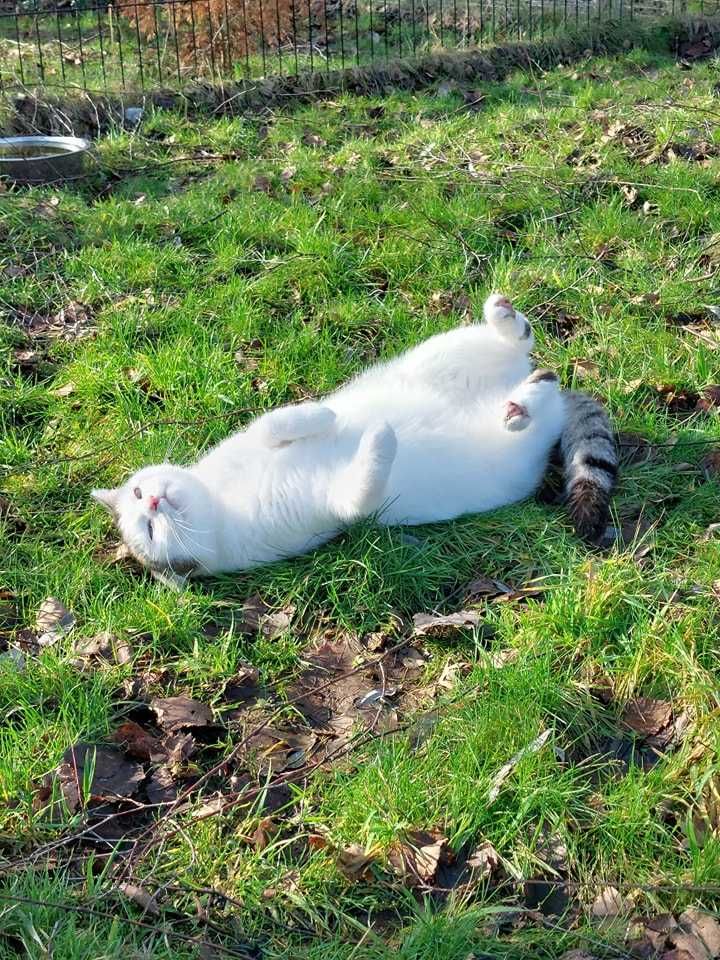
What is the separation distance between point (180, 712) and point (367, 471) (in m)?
1.08

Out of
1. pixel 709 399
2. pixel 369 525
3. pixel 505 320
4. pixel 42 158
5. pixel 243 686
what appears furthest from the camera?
pixel 42 158

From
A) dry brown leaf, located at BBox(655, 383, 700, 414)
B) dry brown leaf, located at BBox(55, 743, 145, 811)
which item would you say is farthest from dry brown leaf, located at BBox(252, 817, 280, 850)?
dry brown leaf, located at BBox(655, 383, 700, 414)

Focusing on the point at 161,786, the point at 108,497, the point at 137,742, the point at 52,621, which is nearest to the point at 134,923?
the point at 161,786

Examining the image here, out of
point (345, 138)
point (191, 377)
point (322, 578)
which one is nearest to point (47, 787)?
point (322, 578)

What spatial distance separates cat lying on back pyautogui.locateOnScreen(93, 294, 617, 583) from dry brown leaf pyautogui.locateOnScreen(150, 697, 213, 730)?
0.60 m

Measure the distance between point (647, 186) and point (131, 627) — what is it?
464cm

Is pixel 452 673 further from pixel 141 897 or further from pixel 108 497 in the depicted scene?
pixel 108 497

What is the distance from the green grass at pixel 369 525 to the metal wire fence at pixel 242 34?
1.40 metres

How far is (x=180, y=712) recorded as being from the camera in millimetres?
3309

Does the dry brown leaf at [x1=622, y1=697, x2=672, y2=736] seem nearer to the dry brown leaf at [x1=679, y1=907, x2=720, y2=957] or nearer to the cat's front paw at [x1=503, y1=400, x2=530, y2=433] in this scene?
the dry brown leaf at [x1=679, y1=907, x2=720, y2=957]

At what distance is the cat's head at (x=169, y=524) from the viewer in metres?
3.80

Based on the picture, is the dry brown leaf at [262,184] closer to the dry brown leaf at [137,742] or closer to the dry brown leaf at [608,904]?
the dry brown leaf at [137,742]

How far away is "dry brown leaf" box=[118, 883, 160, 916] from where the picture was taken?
2643mm

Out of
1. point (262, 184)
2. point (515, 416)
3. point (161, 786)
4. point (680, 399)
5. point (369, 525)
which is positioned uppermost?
point (262, 184)
